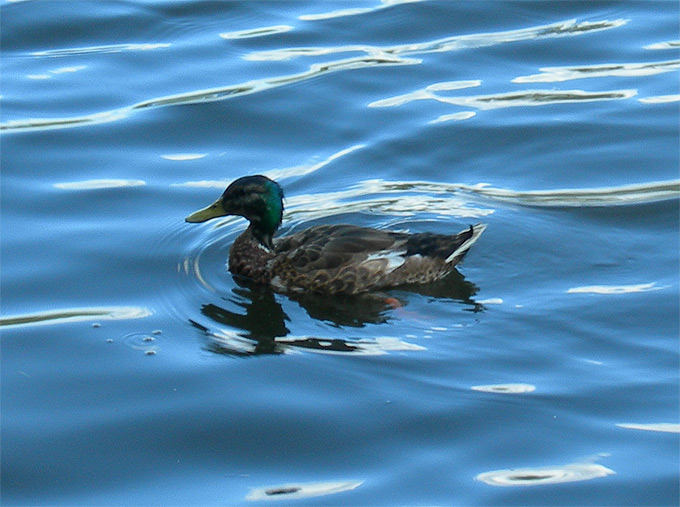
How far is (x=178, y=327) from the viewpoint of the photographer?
845 cm

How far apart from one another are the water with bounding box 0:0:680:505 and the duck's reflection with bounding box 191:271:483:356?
0.03m

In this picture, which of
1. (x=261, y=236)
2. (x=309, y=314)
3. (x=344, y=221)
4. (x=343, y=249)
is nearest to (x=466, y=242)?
(x=343, y=249)

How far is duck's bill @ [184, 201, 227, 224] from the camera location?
9695 millimetres

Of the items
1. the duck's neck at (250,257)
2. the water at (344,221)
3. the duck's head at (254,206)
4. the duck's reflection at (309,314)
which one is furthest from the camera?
the duck's head at (254,206)

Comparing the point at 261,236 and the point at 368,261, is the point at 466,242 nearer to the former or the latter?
the point at 368,261

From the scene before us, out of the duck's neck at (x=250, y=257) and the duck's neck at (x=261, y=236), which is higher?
the duck's neck at (x=261, y=236)

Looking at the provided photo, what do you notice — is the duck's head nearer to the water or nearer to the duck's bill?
the duck's bill

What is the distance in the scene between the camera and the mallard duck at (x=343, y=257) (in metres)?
9.27

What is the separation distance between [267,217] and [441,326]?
1.93 meters

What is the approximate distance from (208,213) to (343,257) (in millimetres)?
1211

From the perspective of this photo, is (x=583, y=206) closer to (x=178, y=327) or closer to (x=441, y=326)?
(x=441, y=326)

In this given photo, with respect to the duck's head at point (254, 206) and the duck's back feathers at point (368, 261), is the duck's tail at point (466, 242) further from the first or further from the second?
the duck's head at point (254, 206)

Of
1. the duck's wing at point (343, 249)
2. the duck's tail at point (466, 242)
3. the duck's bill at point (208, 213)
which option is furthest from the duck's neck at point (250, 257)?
the duck's tail at point (466, 242)


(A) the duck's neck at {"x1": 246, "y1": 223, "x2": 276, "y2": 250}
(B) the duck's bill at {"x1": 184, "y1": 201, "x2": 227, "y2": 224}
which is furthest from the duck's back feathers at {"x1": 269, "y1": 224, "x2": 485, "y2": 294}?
(B) the duck's bill at {"x1": 184, "y1": 201, "x2": 227, "y2": 224}
